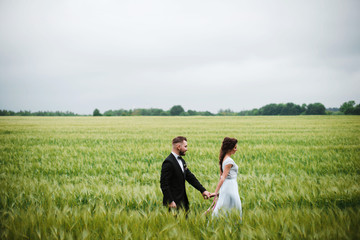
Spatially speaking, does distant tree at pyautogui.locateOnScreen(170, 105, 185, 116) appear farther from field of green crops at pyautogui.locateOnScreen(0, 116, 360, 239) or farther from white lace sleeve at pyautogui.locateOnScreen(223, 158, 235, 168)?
white lace sleeve at pyautogui.locateOnScreen(223, 158, 235, 168)

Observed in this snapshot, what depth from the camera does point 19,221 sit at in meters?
2.57

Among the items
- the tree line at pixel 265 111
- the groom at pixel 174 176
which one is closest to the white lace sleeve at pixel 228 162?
Result: the groom at pixel 174 176

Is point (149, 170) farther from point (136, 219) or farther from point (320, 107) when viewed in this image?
point (320, 107)

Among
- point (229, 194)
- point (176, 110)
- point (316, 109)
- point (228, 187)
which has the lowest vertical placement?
point (229, 194)

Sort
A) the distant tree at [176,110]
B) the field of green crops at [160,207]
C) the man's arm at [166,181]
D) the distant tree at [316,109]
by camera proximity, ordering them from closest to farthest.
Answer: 1. the field of green crops at [160,207]
2. the man's arm at [166,181]
3. the distant tree at [316,109]
4. the distant tree at [176,110]

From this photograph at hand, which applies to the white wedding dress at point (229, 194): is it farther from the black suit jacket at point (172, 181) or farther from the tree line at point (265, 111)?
the tree line at point (265, 111)

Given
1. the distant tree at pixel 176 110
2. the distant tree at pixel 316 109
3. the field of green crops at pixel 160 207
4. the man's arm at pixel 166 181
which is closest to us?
the field of green crops at pixel 160 207

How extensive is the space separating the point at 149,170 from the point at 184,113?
11573 cm

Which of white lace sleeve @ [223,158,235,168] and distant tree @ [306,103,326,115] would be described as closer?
white lace sleeve @ [223,158,235,168]

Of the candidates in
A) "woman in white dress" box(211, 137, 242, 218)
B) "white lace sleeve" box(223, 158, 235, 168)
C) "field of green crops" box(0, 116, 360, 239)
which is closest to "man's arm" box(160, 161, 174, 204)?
"field of green crops" box(0, 116, 360, 239)

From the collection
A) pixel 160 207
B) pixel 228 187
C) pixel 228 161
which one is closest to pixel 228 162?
pixel 228 161

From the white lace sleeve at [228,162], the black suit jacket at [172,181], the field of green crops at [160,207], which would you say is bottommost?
the field of green crops at [160,207]

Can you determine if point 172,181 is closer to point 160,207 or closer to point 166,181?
point 166,181

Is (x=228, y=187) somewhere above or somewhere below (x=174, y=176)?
below
